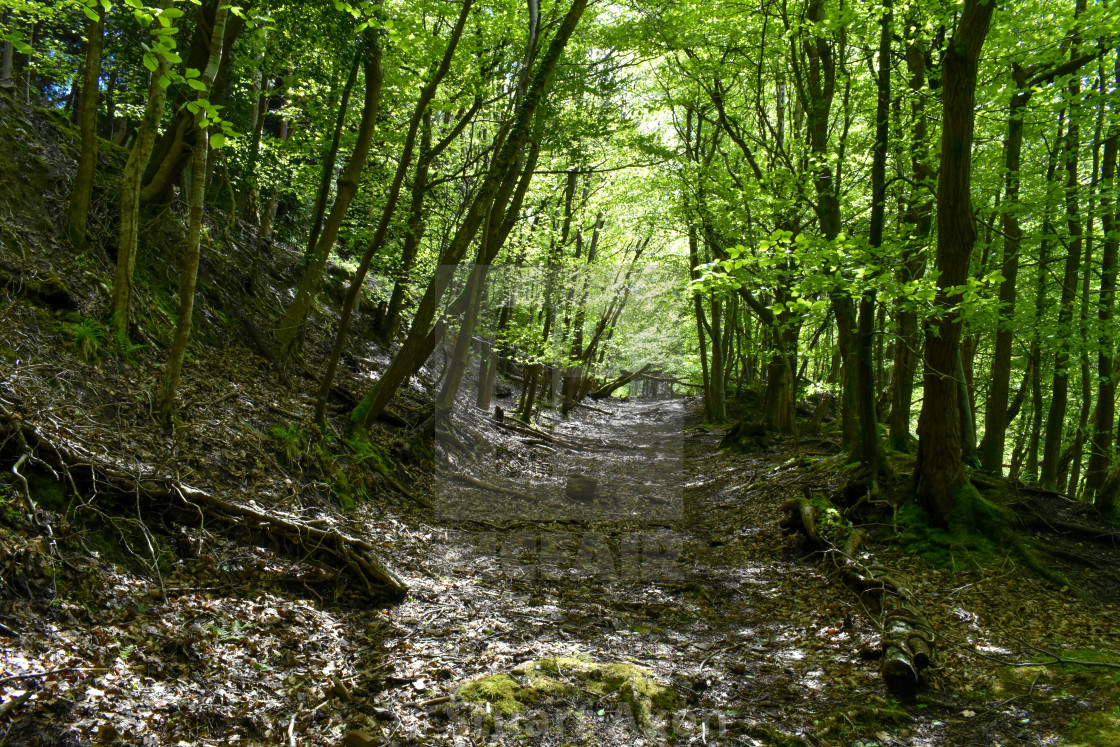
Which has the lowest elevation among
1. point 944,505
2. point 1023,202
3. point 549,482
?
point 549,482

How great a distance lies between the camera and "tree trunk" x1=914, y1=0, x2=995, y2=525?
6.05m

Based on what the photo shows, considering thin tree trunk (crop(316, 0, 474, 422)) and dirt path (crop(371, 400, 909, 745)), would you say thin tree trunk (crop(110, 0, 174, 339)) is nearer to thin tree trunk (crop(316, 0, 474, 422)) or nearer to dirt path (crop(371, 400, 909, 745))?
thin tree trunk (crop(316, 0, 474, 422))

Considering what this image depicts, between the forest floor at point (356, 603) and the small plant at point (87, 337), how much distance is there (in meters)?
0.03

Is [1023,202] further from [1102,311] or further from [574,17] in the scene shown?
[574,17]

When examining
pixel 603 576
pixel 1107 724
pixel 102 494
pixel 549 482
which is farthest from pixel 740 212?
pixel 102 494

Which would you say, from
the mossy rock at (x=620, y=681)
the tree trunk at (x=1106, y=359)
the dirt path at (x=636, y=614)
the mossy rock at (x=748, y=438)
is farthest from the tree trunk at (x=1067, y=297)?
the mossy rock at (x=620, y=681)

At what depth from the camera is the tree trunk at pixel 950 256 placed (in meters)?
6.05

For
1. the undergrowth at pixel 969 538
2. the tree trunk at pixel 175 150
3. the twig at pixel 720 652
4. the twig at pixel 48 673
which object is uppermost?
the tree trunk at pixel 175 150

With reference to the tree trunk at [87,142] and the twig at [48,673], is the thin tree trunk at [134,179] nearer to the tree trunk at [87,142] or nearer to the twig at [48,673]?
the tree trunk at [87,142]

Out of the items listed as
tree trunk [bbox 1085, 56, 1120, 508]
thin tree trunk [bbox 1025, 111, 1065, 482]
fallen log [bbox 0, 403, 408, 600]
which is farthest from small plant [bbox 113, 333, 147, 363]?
tree trunk [bbox 1085, 56, 1120, 508]

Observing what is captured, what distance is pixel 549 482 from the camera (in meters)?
12.6

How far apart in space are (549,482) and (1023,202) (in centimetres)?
941

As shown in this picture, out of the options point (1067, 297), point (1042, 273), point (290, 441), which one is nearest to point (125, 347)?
point (290, 441)

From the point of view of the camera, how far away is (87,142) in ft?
20.6
